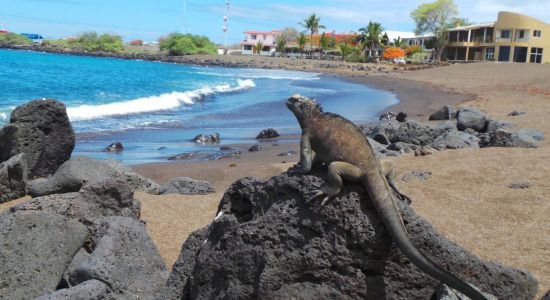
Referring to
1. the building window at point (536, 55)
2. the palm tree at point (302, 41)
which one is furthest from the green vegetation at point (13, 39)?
the building window at point (536, 55)

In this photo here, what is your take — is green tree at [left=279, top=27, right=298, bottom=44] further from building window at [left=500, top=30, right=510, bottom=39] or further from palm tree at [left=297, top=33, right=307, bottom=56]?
building window at [left=500, top=30, right=510, bottom=39]

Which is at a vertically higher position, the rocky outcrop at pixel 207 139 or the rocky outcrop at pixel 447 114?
the rocky outcrop at pixel 447 114

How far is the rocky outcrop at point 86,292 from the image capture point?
345 centimetres

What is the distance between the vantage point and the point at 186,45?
105 meters

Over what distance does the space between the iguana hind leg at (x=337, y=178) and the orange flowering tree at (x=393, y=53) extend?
2980 inches

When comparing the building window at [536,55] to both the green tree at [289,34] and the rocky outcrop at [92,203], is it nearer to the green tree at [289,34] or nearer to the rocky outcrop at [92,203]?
the green tree at [289,34]

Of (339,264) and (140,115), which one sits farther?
(140,115)

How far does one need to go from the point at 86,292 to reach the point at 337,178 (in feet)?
5.45

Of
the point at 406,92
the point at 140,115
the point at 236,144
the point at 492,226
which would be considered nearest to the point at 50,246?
the point at 492,226

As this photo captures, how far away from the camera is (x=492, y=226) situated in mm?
6137

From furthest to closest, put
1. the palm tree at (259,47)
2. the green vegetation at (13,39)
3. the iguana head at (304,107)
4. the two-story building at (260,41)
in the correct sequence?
1. the green vegetation at (13,39)
2. the two-story building at (260,41)
3. the palm tree at (259,47)
4. the iguana head at (304,107)

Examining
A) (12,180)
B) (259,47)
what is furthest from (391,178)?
(259,47)

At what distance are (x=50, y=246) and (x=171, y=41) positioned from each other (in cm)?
10777

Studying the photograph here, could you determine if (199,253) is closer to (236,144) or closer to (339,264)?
(339,264)
